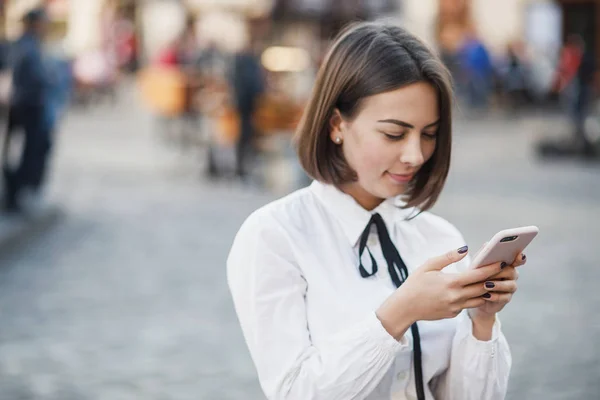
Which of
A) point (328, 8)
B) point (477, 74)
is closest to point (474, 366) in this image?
point (477, 74)

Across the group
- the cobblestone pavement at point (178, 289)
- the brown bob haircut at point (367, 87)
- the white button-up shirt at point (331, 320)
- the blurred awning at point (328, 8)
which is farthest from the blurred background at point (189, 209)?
the blurred awning at point (328, 8)

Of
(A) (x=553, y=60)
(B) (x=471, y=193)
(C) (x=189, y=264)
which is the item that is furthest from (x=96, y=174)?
(A) (x=553, y=60)

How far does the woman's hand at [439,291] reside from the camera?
2.14 meters

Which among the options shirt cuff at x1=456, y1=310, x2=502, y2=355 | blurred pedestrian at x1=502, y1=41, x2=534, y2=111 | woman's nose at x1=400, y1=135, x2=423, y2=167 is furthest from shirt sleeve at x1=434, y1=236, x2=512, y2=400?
blurred pedestrian at x1=502, y1=41, x2=534, y2=111

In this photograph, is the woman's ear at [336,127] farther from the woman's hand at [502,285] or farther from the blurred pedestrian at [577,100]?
the blurred pedestrian at [577,100]

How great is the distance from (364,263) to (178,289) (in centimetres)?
536

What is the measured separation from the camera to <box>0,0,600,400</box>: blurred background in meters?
5.80

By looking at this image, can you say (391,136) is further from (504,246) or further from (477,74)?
(477,74)

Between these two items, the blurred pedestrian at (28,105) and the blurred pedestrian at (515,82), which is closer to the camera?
the blurred pedestrian at (28,105)

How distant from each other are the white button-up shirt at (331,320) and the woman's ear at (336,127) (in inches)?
4.2

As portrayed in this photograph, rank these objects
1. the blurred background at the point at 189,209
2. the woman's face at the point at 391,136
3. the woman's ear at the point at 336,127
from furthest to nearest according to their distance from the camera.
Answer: the blurred background at the point at 189,209 < the woman's ear at the point at 336,127 < the woman's face at the point at 391,136

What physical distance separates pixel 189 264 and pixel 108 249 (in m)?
1.01

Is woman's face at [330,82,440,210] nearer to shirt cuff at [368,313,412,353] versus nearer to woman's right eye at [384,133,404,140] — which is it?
woman's right eye at [384,133,404,140]

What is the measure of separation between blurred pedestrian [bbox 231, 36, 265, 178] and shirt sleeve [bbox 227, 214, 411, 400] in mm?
11433
